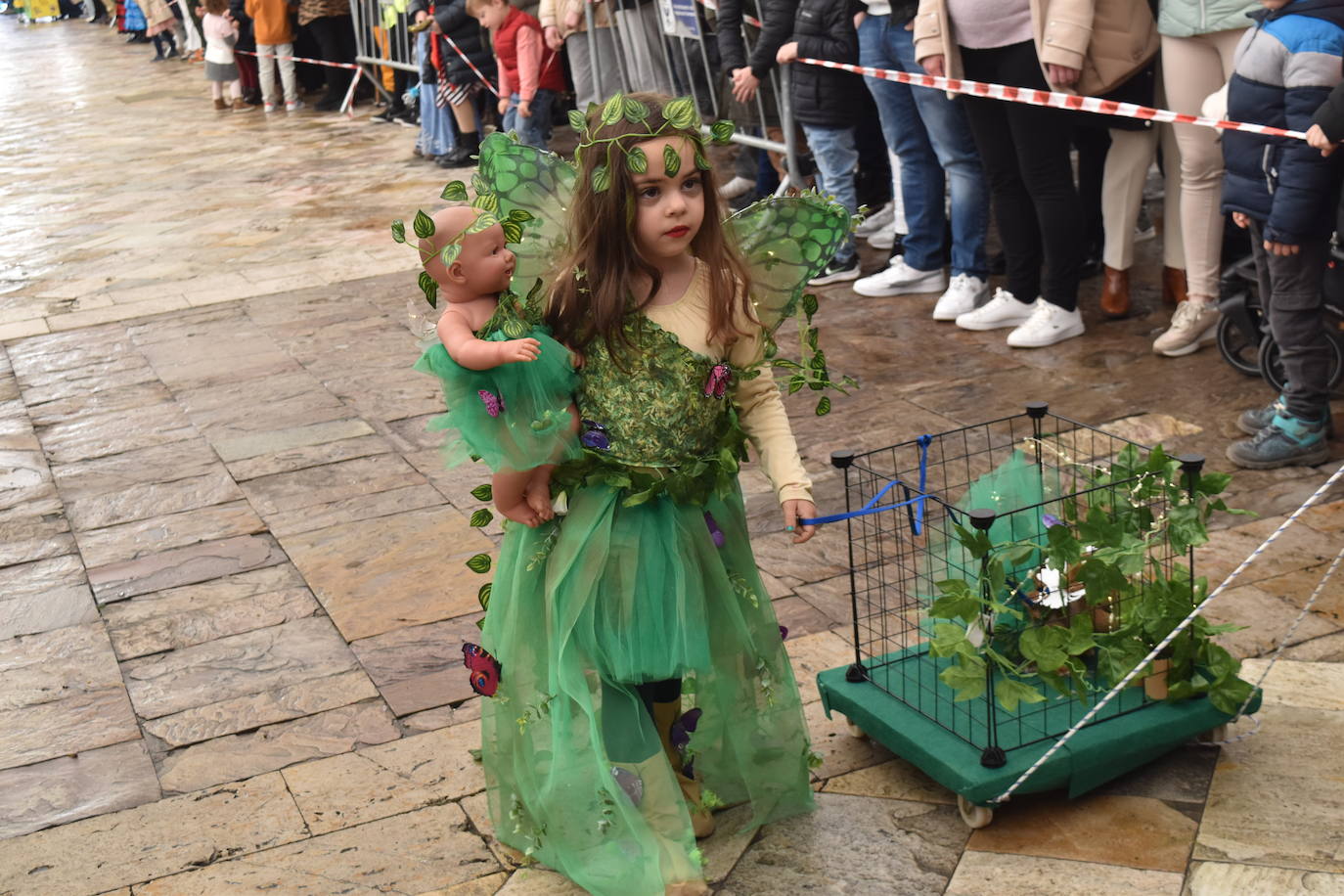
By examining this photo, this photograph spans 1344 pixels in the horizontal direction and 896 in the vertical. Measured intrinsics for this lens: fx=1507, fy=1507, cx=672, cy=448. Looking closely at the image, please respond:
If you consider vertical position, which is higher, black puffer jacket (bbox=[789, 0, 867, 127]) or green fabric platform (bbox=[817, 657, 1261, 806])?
black puffer jacket (bbox=[789, 0, 867, 127])

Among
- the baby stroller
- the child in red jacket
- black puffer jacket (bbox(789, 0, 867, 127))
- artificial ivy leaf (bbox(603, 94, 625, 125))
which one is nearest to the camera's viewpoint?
artificial ivy leaf (bbox(603, 94, 625, 125))

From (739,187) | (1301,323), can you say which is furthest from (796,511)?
(739,187)

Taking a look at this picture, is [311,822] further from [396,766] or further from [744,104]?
[744,104]

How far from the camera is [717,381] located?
2.79 meters

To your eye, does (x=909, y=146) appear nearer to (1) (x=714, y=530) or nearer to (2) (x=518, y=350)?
(1) (x=714, y=530)

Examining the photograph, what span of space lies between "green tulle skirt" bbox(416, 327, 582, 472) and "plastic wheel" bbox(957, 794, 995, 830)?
40.4 inches

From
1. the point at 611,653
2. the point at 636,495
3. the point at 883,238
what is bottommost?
the point at 883,238

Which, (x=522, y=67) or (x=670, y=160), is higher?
(x=670, y=160)

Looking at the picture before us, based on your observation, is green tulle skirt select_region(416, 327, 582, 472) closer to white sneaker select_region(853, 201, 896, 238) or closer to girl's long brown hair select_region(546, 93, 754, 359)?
girl's long brown hair select_region(546, 93, 754, 359)

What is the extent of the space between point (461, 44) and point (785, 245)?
340 inches

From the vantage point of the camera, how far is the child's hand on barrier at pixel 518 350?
2.45 metres

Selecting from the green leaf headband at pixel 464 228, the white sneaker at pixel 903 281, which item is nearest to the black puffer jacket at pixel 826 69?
the white sneaker at pixel 903 281

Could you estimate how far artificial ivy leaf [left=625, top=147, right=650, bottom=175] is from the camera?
263 centimetres

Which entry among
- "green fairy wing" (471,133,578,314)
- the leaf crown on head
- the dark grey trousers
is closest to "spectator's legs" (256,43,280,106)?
the dark grey trousers
